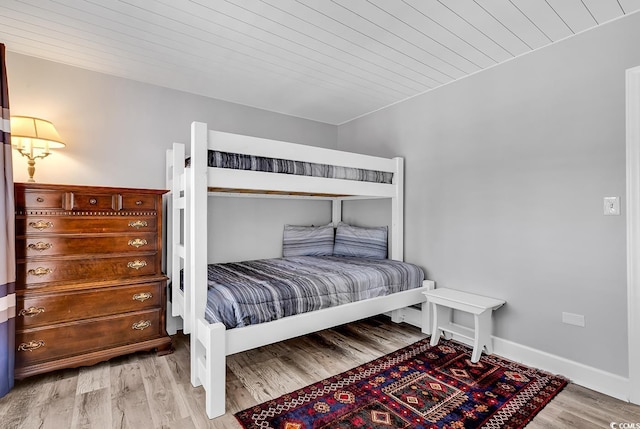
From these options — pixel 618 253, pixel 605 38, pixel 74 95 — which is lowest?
pixel 618 253

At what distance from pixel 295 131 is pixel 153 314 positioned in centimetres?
244

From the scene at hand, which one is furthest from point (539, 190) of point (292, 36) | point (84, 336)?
point (84, 336)

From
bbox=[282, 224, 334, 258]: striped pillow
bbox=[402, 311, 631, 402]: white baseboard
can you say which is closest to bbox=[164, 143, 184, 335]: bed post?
bbox=[282, 224, 334, 258]: striped pillow

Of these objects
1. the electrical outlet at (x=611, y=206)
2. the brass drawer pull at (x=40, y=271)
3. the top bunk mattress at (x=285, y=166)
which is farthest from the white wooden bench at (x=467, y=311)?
the brass drawer pull at (x=40, y=271)

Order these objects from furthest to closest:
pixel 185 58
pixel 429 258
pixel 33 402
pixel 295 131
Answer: pixel 295 131 → pixel 429 258 → pixel 185 58 → pixel 33 402

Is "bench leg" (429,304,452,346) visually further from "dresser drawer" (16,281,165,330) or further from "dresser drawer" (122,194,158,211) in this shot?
"dresser drawer" (122,194,158,211)

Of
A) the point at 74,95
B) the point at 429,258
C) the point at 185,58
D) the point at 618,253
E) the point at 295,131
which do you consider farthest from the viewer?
the point at 295,131

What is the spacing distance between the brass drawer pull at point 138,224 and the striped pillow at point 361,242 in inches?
77.2

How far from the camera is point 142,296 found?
2363 mm

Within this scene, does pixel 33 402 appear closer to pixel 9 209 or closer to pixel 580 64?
pixel 9 209

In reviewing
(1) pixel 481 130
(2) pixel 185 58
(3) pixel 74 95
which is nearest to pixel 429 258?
(1) pixel 481 130

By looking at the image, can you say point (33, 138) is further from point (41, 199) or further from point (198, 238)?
point (198, 238)

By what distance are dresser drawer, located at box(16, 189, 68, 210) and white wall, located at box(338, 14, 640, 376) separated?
2902mm

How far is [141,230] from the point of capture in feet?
7.85
